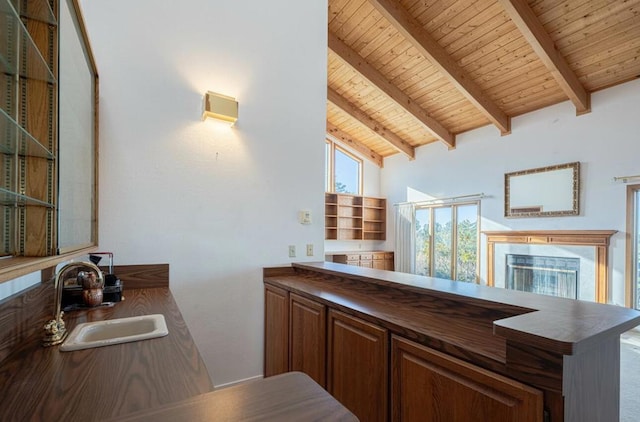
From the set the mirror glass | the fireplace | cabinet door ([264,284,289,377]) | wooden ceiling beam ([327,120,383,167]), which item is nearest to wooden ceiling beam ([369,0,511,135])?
the fireplace

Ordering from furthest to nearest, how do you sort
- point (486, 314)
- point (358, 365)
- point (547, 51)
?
point (547, 51)
point (358, 365)
point (486, 314)

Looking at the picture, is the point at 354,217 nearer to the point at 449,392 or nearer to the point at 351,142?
the point at 351,142

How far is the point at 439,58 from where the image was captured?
4562mm

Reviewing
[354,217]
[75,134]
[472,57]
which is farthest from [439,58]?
[75,134]

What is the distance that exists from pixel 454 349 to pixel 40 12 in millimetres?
1755

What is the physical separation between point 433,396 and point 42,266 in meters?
1.34

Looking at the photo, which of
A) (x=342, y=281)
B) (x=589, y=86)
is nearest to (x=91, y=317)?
(x=342, y=281)

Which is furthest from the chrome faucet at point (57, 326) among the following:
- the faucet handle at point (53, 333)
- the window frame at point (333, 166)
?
the window frame at point (333, 166)

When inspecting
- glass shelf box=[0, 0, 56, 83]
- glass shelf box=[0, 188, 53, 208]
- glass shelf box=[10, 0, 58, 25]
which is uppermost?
glass shelf box=[10, 0, 58, 25]

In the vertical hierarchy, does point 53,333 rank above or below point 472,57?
below

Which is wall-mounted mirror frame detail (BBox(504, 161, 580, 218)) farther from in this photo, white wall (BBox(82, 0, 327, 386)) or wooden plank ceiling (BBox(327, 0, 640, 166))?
white wall (BBox(82, 0, 327, 386))

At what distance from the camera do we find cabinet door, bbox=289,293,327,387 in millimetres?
1876

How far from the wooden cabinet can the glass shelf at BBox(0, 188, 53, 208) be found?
6.09 meters

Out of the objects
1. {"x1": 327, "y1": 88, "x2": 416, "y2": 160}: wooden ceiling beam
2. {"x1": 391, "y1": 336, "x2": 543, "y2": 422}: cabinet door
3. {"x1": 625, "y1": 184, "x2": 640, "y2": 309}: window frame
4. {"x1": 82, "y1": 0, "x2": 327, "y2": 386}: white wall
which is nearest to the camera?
{"x1": 391, "y1": 336, "x2": 543, "y2": 422}: cabinet door
